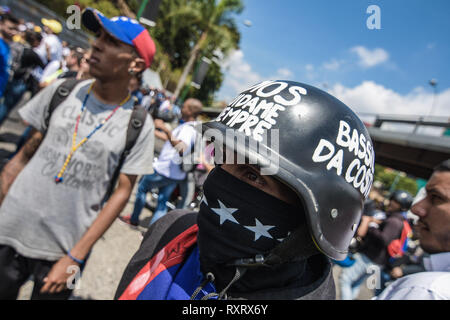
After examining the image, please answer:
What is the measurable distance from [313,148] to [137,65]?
1.39m

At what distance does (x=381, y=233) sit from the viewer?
13.4 feet

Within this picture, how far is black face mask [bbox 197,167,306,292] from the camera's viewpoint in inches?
44.8

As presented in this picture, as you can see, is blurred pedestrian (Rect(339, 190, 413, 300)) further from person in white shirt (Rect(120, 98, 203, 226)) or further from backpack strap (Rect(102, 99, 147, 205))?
backpack strap (Rect(102, 99, 147, 205))

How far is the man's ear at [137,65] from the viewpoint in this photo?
1.83 metres

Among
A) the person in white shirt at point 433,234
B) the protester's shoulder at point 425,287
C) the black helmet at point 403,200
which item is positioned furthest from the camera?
the black helmet at point 403,200

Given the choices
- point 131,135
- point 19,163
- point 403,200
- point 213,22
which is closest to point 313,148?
point 131,135

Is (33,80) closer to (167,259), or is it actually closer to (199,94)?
(167,259)

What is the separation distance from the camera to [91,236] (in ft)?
5.29

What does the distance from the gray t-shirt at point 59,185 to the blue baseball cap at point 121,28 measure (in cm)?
50

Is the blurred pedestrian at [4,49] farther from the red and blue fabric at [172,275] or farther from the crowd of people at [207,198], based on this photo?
the red and blue fabric at [172,275]

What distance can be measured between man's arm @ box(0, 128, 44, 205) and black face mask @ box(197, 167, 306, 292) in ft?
4.30

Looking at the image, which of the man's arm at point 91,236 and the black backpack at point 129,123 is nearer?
the man's arm at point 91,236

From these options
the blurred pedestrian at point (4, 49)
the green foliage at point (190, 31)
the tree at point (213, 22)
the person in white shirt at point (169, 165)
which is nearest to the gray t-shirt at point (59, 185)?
the person in white shirt at point (169, 165)
